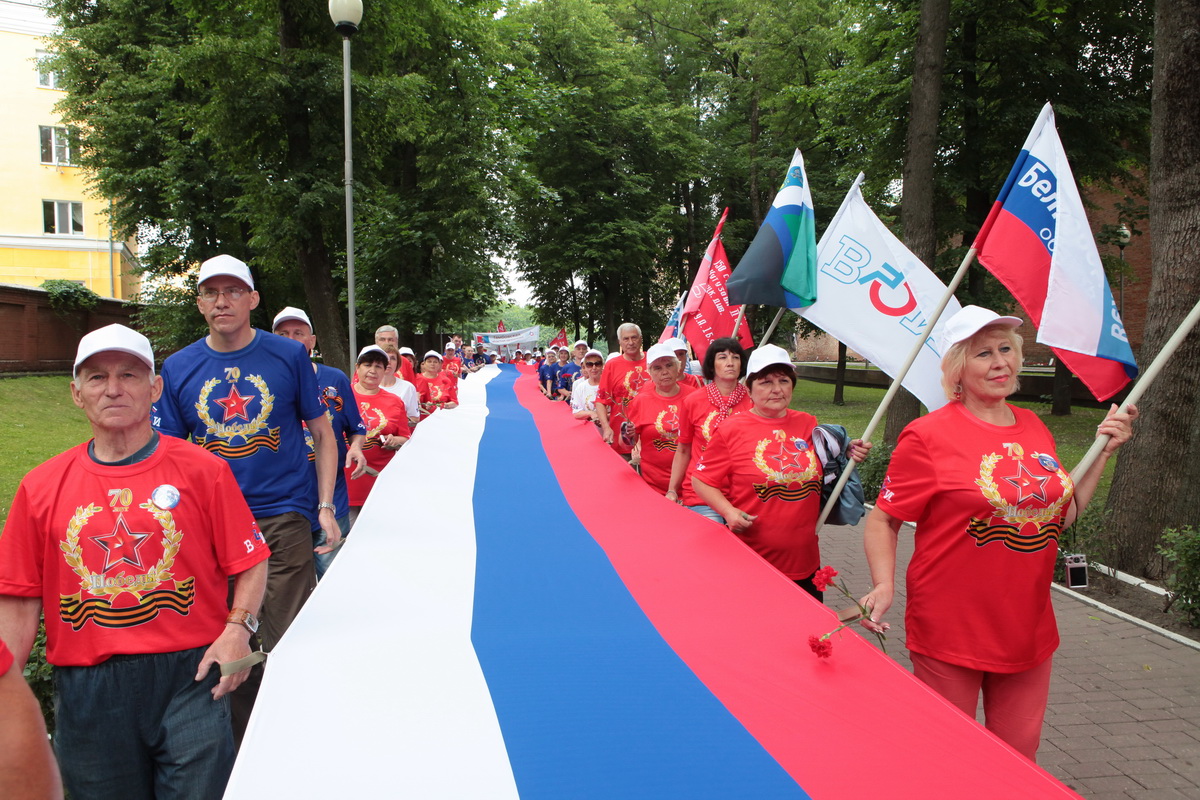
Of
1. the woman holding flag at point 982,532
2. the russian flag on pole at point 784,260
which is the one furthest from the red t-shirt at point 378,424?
the woman holding flag at point 982,532

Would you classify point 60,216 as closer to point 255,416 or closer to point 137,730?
point 255,416

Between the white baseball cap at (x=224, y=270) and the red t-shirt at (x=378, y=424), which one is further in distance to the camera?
the red t-shirt at (x=378, y=424)

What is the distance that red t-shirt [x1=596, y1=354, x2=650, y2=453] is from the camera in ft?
28.4

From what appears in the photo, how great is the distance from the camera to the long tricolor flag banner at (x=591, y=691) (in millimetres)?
2412

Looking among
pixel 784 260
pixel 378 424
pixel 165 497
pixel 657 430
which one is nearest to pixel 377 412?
pixel 378 424

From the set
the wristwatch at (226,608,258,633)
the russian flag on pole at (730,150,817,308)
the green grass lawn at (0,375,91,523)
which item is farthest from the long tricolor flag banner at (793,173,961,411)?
the green grass lawn at (0,375,91,523)

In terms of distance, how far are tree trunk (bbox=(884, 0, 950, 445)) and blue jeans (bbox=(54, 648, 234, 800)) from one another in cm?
1008

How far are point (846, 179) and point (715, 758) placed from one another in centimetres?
2078

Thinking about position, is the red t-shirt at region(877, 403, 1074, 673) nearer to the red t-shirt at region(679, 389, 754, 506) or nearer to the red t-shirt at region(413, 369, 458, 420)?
the red t-shirt at region(679, 389, 754, 506)

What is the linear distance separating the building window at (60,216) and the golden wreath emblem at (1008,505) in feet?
161

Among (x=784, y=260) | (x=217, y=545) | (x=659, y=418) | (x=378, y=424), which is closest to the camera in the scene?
(x=217, y=545)

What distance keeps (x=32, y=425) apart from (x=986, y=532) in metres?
19.1

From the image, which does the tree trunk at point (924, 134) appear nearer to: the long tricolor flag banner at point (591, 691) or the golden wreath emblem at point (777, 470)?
the golden wreath emblem at point (777, 470)

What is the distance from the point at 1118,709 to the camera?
4.75 m
